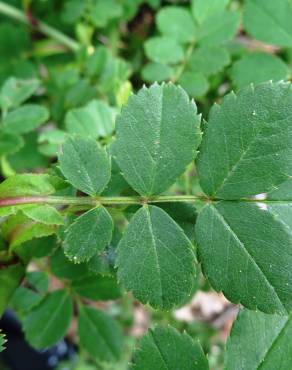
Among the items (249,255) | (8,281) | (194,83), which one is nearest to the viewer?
(249,255)

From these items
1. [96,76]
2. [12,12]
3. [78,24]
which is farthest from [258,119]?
[12,12]

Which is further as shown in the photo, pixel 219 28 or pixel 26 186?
pixel 219 28

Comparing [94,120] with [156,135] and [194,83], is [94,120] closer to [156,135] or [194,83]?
[194,83]

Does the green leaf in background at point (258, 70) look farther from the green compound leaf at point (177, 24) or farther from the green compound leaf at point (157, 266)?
the green compound leaf at point (157, 266)

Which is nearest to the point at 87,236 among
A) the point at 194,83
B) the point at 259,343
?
the point at 259,343

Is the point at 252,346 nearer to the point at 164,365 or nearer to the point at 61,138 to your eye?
the point at 164,365

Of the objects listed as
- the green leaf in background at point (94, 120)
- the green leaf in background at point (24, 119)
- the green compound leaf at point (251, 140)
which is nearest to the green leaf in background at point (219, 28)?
the green leaf in background at point (94, 120)

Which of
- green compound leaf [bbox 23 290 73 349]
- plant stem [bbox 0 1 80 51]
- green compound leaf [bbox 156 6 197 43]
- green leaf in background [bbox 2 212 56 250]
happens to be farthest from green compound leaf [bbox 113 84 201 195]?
plant stem [bbox 0 1 80 51]
